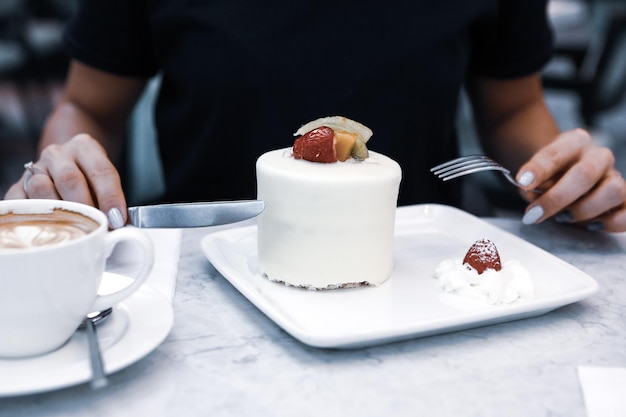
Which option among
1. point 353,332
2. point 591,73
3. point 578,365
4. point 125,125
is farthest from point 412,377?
point 591,73

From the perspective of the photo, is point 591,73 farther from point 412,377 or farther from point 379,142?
point 412,377

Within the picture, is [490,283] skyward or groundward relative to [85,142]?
groundward

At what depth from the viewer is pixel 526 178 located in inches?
40.1

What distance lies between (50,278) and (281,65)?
0.77 meters

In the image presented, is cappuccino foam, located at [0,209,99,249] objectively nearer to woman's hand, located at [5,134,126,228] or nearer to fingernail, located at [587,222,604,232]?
woman's hand, located at [5,134,126,228]

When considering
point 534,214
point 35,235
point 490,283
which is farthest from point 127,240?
point 534,214

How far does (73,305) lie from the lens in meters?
0.65

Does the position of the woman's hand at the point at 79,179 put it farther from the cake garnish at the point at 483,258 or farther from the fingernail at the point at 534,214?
the fingernail at the point at 534,214

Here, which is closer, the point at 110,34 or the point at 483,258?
the point at 483,258

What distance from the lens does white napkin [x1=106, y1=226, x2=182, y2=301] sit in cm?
89

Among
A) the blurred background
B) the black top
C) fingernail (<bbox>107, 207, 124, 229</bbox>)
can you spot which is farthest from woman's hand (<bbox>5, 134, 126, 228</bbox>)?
the blurred background

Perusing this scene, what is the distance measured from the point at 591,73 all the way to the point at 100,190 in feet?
10.2

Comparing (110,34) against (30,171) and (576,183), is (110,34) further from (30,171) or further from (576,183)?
(576,183)

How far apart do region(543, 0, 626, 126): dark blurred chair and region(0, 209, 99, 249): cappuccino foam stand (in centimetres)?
288
